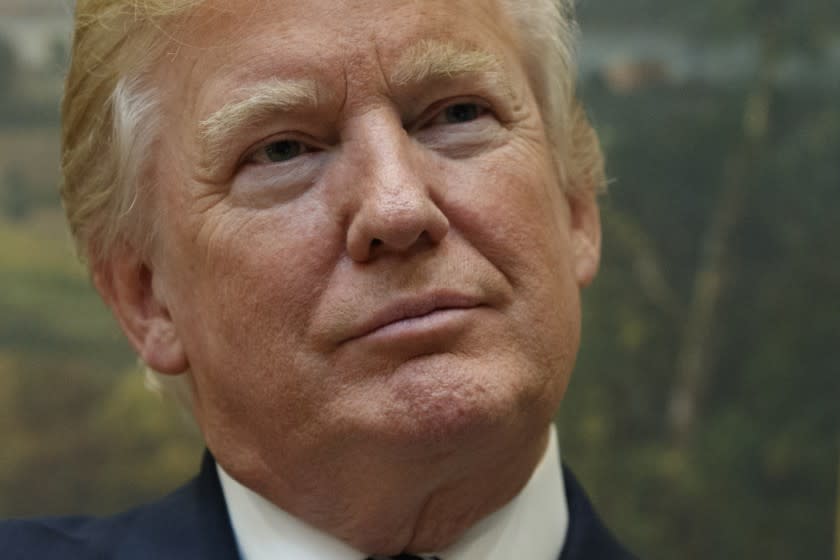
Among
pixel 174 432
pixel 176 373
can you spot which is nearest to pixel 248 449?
pixel 176 373

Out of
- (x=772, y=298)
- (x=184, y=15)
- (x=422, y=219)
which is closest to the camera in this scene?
(x=422, y=219)

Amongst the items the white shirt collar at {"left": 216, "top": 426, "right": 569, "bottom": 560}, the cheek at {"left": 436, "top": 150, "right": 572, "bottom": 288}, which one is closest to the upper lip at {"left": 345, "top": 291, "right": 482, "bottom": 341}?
the cheek at {"left": 436, "top": 150, "right": 572, "bottom": 288}

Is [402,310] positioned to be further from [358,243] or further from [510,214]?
[510,214]

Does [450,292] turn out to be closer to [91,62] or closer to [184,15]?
[184,15]

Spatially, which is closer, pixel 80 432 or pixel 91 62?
pixel 91 62

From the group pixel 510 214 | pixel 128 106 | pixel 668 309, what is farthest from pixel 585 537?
pixel 668 309

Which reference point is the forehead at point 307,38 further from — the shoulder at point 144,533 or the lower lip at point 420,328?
the shoulder at point 144,533

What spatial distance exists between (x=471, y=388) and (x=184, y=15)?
32.7 inches

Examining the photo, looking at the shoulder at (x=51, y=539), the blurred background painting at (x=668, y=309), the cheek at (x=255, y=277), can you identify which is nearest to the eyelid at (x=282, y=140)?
the cheek at (x=255, y=277)

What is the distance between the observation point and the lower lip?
70.1 inches

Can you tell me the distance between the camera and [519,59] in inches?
85.0

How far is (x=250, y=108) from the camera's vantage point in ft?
6.24

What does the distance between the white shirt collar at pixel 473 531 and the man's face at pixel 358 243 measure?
71 mm

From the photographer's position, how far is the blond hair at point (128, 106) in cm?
208
